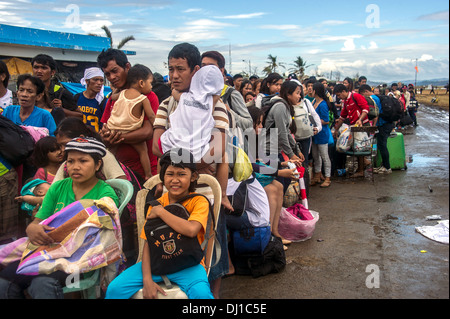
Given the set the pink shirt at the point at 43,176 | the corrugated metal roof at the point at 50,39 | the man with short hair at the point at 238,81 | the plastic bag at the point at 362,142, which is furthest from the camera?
the corrugated metal roof at the point at 50,39

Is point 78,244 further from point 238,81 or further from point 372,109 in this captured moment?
point 372,109

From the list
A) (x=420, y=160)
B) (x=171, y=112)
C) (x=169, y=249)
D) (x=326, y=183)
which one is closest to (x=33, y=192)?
(x=171, y=112)

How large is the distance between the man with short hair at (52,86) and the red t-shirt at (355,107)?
5.11 m

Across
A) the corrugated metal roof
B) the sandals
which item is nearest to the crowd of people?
the sandals

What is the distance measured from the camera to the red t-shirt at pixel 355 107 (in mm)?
7514

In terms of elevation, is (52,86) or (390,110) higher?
(52,86)

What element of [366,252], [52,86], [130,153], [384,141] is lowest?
[366,252]

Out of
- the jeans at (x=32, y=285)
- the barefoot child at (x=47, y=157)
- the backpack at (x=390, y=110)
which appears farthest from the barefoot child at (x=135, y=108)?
the backpack at (x=390, y=110)

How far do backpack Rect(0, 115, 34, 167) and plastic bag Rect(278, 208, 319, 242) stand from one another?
2.67 m

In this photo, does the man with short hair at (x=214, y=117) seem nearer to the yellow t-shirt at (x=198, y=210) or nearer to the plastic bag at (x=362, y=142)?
the yellow t-shirt at (x=198, y=210)

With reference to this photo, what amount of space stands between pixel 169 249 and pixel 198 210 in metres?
0.31

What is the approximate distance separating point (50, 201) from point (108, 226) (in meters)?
0.55

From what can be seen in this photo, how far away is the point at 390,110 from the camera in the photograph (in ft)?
25.2

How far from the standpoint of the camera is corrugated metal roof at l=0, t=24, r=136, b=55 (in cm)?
1244
